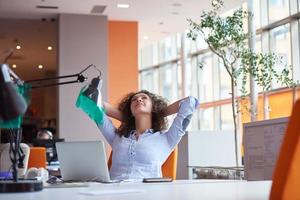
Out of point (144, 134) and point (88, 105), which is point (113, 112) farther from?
point (88, 105)

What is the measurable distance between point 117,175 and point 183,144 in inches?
76.7

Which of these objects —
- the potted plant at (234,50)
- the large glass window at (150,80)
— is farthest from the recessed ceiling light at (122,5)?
the large glass window at (150,80)

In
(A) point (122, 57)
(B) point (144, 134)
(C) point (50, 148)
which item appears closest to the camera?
(B) point (144, 134)

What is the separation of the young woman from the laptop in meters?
0.51

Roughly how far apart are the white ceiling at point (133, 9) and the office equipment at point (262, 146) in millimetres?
6954

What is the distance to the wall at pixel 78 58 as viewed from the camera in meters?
9.95

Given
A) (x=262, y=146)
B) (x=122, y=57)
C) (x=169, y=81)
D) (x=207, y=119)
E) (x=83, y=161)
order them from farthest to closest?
(x=169, y=81)
(x=207, y=119)
(x=122, y=57)
(x=83, y=161)
(x=262, y=146)

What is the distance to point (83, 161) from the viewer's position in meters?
2.83

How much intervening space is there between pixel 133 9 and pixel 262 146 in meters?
7.58

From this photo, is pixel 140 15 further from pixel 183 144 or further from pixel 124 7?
pixel 183 144

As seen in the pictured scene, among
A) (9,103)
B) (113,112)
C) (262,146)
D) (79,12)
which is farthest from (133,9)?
(9,103)

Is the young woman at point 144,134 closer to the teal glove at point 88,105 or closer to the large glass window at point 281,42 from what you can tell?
the teal glove at point 88,105

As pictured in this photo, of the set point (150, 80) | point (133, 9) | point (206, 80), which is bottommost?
point (206, 80)

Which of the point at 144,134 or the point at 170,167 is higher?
the point at 144,134
